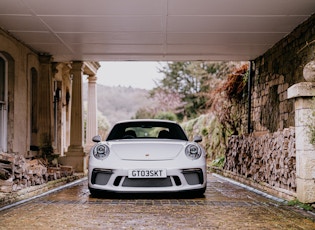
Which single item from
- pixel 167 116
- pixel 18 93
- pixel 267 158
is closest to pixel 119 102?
pixel 167 116

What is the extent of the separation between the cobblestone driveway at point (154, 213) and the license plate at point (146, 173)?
0.38 meters

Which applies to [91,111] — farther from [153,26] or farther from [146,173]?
[146,173]

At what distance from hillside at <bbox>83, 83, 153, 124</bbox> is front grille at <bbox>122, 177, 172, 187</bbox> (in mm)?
55837

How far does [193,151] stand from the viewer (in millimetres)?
7828

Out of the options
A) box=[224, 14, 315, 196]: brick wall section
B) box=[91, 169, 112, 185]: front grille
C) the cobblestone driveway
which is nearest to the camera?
the cobblestone driveway

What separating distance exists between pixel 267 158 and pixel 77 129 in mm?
6862

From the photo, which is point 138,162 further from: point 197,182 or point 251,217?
point 251,217

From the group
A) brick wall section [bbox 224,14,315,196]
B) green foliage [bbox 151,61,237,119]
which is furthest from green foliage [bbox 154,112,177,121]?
brick wall section [bbox 224,14,315,196]

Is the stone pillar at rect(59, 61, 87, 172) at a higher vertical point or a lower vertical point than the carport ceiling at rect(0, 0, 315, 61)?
lower

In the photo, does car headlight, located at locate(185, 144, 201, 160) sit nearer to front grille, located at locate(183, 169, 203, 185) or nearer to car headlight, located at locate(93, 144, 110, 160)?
front grille, located at locate(183, 169, 203, 185)

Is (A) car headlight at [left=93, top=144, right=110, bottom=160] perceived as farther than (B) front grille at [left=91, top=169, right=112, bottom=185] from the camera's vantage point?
Yes

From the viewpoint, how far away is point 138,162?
24.6 feet

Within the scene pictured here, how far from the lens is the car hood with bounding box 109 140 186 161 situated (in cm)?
759

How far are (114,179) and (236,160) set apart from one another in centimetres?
578
